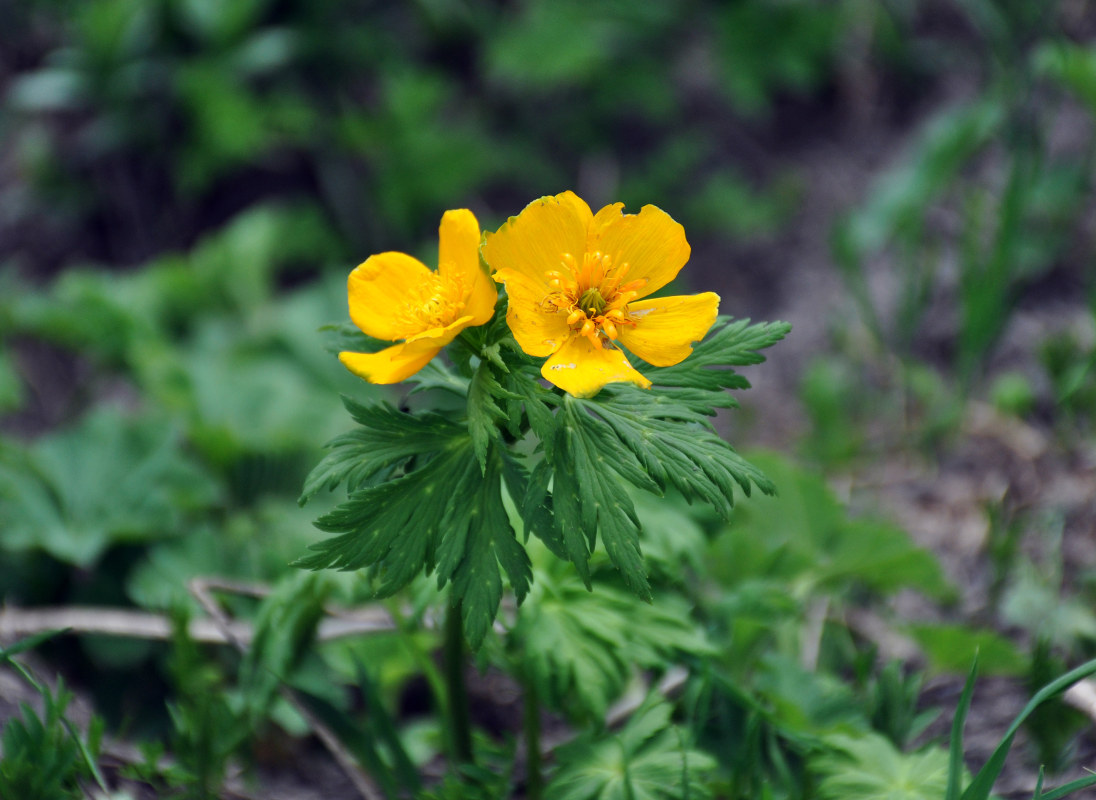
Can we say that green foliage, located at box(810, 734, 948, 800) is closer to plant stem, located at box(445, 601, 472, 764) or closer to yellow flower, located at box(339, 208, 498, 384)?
plant stem, located at box(445, 601, 472, 764)

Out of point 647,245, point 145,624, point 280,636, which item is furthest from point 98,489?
point 647,245

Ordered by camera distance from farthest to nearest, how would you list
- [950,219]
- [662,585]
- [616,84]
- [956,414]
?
[616,84]
[950,219]
[956,414]
[662,585]

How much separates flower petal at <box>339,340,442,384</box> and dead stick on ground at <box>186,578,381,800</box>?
858mm

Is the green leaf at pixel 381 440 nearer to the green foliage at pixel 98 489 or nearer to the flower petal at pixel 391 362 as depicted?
the flower petal at pixel 391 362

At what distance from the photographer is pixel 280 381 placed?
2.74 meters

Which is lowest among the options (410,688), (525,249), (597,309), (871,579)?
(410,688)

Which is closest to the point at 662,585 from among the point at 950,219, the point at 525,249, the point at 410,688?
the point at 525,249

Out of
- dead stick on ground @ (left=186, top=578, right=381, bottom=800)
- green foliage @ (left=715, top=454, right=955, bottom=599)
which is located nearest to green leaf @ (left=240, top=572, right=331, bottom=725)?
dead stick on ground @ (left=186, top=578, right=381, bottom=800)

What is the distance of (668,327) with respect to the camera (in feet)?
3.89

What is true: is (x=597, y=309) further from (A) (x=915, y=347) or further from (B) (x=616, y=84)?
(B) (x=616, y=84)

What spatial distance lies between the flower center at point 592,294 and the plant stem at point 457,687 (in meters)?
0.52

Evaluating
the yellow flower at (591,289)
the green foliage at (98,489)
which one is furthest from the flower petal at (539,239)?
the green foliage at (98,489)

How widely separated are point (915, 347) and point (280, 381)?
2288 mm

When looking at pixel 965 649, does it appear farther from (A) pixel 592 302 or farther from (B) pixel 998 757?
(A) pixel 592 302
